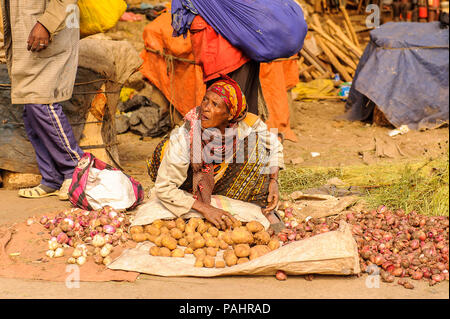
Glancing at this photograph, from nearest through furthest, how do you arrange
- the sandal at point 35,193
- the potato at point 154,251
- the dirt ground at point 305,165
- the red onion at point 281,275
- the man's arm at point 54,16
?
the dirt ground at point 305,165, the red onion at point 281,275, the potato at point 154,251, the man's arm at point 54,16, the sandal at point 35,193

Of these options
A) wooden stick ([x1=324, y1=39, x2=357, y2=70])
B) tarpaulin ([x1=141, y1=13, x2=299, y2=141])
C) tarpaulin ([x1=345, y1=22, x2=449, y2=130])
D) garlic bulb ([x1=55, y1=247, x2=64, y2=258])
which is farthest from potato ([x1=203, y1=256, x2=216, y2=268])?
wooden stick ([x1=324, y1=39, x2=357, y2=70])

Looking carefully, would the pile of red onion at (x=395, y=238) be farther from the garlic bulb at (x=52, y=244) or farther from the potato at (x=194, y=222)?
the garlic bulb at (x=52, y=244)

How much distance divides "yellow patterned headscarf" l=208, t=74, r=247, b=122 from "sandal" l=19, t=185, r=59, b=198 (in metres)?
1.64

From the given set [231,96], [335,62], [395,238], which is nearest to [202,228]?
[231,96]

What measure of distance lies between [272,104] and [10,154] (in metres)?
2.80

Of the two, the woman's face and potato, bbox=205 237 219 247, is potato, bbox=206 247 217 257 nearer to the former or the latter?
potato, bbox=205 237 219 247

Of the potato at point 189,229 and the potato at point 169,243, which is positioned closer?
the potato at point 169,243

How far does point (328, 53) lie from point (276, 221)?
6.33 meters

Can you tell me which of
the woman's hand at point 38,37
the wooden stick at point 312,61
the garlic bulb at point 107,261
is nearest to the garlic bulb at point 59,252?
the garlic bulb at point 107,261

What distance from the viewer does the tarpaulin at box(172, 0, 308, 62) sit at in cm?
384

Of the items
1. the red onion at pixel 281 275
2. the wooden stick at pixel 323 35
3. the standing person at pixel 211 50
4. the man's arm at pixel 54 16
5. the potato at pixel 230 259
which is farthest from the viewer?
the wooden stick at pixel 323 35

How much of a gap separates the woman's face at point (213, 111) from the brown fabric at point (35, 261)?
82cm

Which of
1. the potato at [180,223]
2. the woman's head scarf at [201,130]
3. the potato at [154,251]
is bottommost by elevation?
the potato at [180,223]

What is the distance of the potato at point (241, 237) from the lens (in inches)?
124
